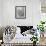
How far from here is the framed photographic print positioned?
628 centimetres

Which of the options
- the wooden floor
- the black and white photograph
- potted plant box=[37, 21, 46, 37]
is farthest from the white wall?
the wooden floor

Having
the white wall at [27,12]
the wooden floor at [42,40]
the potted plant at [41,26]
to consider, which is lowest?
the wooden floor at [42,40]

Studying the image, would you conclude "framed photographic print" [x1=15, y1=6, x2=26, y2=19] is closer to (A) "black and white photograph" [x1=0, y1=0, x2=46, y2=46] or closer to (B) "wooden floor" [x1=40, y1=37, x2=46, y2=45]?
(A) "black and white photograph" [x1=0, y1=0, x2=46, y2=46]

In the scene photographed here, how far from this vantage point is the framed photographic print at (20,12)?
6277mm

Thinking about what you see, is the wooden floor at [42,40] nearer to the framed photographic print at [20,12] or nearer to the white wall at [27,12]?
the white wall at [27,12]

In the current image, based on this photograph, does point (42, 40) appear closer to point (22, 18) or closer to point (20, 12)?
point (22, 18)

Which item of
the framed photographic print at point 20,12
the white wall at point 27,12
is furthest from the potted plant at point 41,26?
the framed photographic print at point 20,12

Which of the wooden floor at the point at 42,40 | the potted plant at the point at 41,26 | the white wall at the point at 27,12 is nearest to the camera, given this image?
the wooden floor at the point at 42,40

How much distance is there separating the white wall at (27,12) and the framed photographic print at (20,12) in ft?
0.51

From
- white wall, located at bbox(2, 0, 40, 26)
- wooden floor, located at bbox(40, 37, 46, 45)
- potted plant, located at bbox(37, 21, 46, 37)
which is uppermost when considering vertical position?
white wall, located at bbox(2, 0, 40, 26)

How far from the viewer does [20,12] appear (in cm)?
632

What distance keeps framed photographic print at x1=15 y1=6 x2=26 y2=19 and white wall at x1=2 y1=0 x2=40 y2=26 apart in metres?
0.15

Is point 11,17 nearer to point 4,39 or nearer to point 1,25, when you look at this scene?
point 1,25

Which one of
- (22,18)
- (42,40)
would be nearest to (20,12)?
(22,18)
